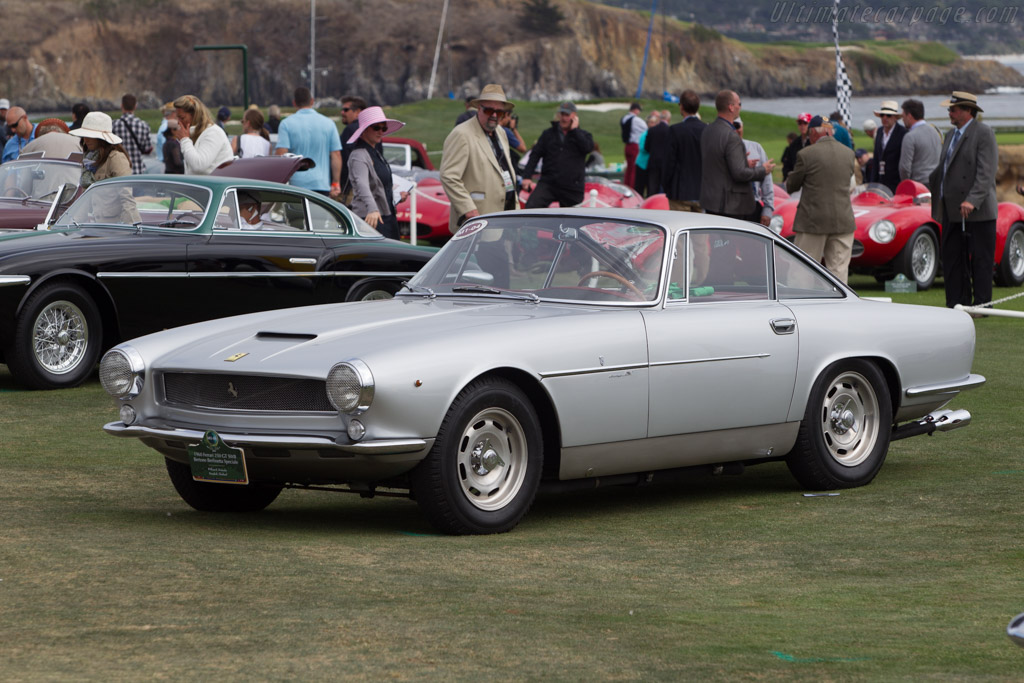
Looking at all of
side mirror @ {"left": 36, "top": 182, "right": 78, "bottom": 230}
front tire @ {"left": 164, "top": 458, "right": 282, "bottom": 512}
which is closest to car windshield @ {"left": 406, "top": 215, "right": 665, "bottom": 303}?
front tire @ {"left": 164, "top": 458, "right": 282, "bottom": 512}

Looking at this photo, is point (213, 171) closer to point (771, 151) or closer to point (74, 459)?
point (74, 459)

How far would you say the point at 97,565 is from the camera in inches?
202

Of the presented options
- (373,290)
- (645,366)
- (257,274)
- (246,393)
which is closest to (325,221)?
(373,290)

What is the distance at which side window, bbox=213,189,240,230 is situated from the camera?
10484 millimetres

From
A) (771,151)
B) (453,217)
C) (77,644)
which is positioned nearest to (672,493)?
(77,644)

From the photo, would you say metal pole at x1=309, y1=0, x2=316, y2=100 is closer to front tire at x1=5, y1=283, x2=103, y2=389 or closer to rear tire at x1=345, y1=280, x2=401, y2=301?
rear tire at x1=345, y1=280, x2=401, y2=301

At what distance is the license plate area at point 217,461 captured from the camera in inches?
225

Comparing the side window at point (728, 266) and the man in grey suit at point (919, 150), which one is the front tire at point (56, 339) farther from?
the man in grey suit at point (919, 150)

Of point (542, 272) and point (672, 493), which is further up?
point (542, 272)

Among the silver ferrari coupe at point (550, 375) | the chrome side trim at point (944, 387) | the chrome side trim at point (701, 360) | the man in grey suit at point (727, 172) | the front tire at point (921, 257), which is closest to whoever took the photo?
the silver ferrari coupe at point (550, 375)

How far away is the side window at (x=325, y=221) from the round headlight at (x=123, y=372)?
4.93 m

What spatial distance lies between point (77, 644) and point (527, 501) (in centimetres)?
221

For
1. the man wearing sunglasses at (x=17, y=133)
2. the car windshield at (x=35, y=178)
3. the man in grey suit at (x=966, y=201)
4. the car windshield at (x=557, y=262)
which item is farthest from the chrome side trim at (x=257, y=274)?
the man wearing sunglasses at (x=17, y=133)

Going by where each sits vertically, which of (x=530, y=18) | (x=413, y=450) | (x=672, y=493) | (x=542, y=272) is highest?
(x=530, y=18)
